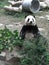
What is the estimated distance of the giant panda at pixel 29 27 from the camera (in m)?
6.29

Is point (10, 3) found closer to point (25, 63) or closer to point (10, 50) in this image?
point (10, 50)

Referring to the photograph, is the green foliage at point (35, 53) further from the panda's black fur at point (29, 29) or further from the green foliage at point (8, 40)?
the panda's black fur at point (29, 29)

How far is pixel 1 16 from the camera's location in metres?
8.91

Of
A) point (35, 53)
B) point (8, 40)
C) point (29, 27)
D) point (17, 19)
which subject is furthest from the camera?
point (17, 19)

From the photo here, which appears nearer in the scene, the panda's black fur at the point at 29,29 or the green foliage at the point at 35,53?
the green foliage at the point at 35,53

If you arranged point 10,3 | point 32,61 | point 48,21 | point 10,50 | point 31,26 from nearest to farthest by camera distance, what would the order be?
point 32,61 < point 10,50 < point 31,26 < point 48,21 < point 10,3

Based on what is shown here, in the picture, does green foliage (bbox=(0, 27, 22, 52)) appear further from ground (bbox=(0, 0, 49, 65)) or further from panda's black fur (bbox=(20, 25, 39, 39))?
ground (bbox=(0, 0, 49, 65))

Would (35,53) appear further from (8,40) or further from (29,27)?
(29,27)

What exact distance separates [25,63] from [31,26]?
5.02 feet

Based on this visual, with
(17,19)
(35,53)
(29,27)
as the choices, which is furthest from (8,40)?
(17,19)

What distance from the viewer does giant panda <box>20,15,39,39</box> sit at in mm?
6286

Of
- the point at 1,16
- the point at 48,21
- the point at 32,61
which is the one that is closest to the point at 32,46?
the point at 32,61

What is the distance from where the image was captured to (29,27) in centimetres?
638

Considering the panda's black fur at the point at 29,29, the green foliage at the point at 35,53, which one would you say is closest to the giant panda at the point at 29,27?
the panda's black fur at the point at 29,29
